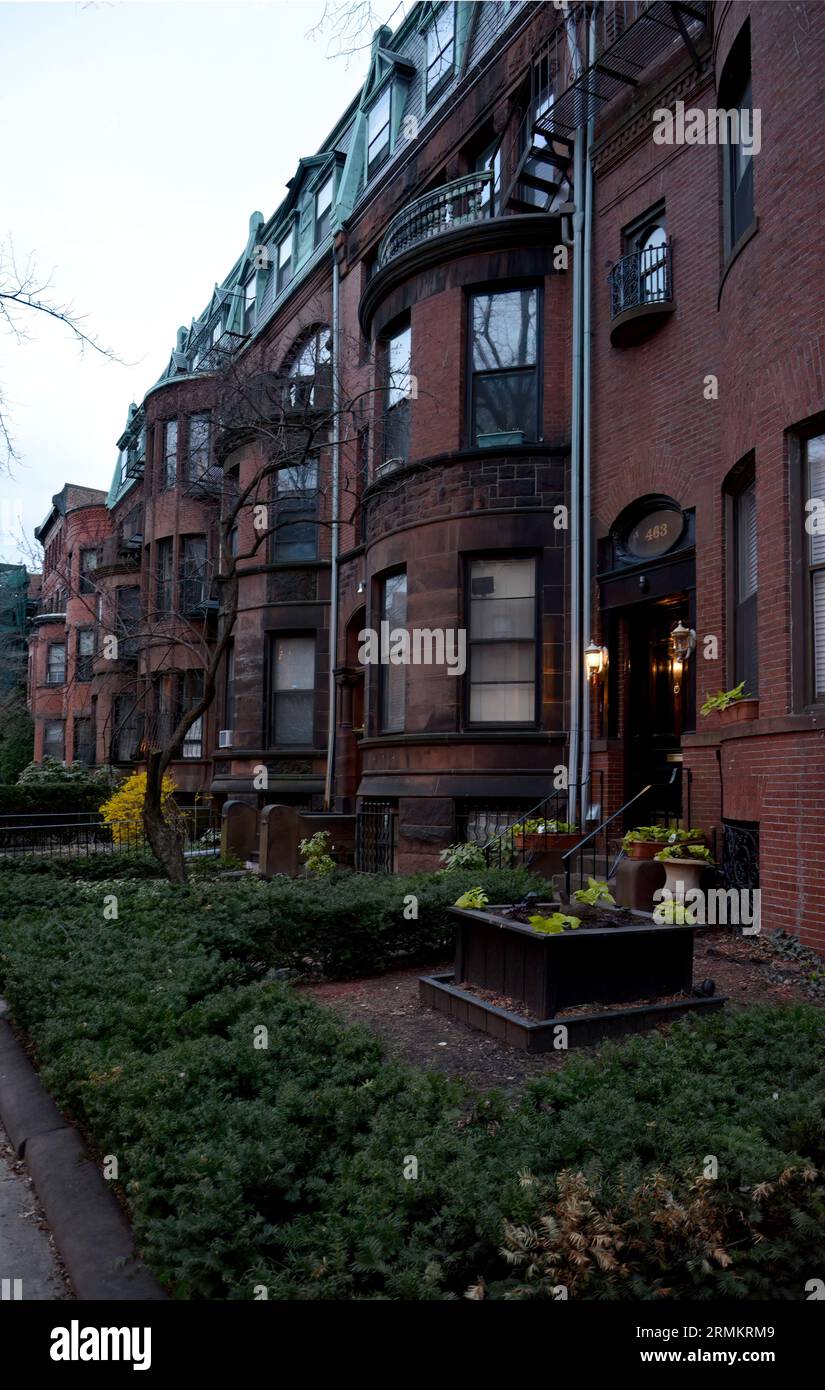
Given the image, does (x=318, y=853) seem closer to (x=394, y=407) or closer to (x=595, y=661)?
(x=595, y=661)

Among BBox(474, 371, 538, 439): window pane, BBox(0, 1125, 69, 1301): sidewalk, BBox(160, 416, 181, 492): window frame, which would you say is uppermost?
BBox(160, 416, 181, 492): window frame

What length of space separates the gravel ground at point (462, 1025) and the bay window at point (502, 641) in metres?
5.19

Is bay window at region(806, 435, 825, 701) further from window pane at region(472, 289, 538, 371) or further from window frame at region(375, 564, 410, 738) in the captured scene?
window frame at region(375, 564, 410, 738)

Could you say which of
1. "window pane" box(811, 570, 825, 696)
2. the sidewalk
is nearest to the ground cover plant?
the sidewalk

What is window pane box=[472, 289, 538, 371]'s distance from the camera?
13.9 metres

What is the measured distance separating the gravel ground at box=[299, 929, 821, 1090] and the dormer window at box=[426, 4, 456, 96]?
1495 cm

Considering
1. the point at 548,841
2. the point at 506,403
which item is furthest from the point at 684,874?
the point at 506,403

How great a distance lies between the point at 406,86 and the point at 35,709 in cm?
3025

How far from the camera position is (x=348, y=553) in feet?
59.7

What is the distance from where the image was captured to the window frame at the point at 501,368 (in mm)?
13727

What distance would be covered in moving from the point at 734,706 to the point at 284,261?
18.7 m

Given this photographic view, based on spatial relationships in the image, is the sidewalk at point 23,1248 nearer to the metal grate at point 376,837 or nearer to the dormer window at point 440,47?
the metal grate at point 376,837

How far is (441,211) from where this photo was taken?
49.6 ft

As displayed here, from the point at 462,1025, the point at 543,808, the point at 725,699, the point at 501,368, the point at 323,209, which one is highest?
the point at 323,209
